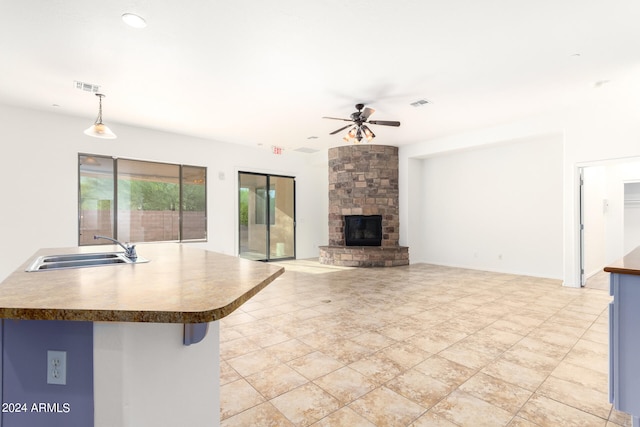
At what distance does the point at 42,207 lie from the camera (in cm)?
488

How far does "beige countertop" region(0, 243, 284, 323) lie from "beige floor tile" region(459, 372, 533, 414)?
158 cm

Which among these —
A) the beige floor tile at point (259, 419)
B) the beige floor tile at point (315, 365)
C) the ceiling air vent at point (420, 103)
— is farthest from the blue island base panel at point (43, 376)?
the ceiling air vent at point (420, 103)

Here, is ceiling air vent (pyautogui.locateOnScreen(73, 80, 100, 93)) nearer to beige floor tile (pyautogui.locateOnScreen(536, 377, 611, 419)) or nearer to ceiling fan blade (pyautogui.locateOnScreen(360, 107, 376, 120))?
ceiling fan blade (pyautogui.locateOnScreen(360, 107, 376, 120))

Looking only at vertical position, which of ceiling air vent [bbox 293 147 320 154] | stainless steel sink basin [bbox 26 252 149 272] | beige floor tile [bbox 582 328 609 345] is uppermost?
ceiling air vent [bbox 293 147 320 154]

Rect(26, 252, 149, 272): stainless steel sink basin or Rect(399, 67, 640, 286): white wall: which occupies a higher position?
Rect(399, 67, 640, 286): white wall

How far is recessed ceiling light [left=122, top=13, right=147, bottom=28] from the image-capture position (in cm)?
253

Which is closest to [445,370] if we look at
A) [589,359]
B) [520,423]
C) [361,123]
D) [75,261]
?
[520,423]

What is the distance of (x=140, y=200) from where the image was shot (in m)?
5.94

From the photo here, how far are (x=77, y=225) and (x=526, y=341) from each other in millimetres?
6338

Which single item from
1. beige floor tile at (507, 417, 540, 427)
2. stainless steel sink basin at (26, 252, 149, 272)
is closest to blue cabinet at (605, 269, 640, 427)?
beige floor tile at (507, 417, 540, 427)

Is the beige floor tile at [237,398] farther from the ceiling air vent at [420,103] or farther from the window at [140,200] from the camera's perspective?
the window at [140,200]

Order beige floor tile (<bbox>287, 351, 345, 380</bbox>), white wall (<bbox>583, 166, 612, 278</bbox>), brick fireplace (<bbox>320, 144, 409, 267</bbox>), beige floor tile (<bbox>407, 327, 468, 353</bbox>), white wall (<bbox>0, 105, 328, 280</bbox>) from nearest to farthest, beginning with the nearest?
beige floor tile (<bbox>287, 351, 345, 380</bbox>) < beige floor tile (<bbox>407, 327, 468, 353</bbox>) < white wall (<bbox>0, 105, 328, 280</bbox>) < white wall (<bbox>583, 166, 612, 278</bbox>) < brick fireplace (<bbox>320, 144, 409, 267</bbox>)

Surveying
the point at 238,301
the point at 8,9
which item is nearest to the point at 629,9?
the point at 238,301

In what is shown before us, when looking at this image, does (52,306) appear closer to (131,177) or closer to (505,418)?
(505,418)
